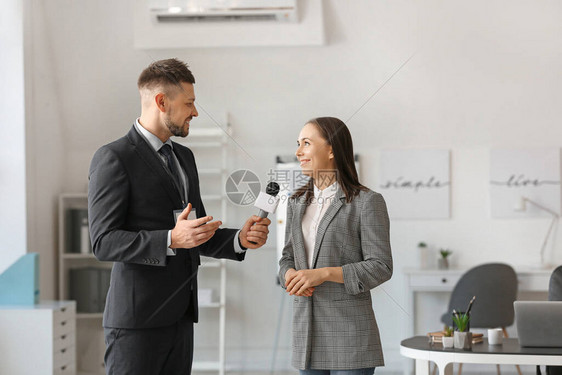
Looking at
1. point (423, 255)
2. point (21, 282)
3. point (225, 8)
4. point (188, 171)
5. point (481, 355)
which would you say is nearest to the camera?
point (188, 171)

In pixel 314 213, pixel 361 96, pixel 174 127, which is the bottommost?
pixel 314 213

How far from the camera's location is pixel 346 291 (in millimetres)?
1970

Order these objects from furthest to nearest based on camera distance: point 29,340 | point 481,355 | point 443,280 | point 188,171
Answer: point 443,280 < point 29,340 < point 481,355 < point 188,171

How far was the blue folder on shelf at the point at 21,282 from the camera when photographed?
13.1 ft

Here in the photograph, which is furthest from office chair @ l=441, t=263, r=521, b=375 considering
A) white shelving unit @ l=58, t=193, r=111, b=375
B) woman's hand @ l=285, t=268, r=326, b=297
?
woman's hand @ l=285, t=268, r=326, b=297

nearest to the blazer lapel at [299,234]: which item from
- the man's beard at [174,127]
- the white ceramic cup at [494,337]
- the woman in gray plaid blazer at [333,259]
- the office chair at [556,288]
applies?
the woman in gray plaid blazer at [333,259]

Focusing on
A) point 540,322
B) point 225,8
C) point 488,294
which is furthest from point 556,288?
point 225,8

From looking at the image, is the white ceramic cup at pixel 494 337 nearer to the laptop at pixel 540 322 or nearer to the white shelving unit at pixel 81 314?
the laptop at pixel 540 322

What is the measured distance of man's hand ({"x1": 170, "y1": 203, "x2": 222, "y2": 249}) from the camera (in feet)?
5.61

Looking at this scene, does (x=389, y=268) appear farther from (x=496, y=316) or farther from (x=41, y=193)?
(x=41, y=193)

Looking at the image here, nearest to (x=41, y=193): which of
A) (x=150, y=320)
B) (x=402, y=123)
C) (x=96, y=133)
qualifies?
(x=96, y=133)

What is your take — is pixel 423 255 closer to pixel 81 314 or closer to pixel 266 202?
pixel 81 314

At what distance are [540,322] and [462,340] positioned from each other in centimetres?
29

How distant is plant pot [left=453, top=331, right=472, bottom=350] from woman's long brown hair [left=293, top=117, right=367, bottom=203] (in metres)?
0.94
